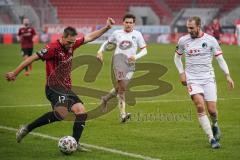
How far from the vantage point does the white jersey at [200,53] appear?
11977mm

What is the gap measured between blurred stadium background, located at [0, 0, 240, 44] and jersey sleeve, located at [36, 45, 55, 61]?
4188 cm

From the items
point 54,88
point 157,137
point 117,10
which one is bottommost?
point 117,10

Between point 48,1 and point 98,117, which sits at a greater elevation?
point 98,117

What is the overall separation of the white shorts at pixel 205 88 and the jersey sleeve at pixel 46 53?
2574 mm

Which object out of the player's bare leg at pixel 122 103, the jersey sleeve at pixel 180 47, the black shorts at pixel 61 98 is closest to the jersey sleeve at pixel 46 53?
the black shorts at pixel 61 98

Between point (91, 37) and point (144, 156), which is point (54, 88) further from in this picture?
point (144, 156)

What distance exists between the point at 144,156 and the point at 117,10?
49.8 metres

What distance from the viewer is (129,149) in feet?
38.4

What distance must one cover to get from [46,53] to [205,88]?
2.93 metres

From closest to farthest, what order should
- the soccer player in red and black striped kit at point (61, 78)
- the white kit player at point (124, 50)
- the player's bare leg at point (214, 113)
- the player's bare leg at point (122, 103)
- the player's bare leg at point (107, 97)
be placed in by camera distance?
the soccer player in red and black striped kit at point (61, 78) < the player's bare leg at point (214, 113) < the player's bare leg at point (122, 103) < the white kit player at point (124, 50) < the player's bare leg at point (107, 97)

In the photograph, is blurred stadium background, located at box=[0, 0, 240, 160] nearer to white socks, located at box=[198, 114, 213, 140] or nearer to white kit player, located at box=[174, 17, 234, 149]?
white socks, located at box=[198, 114, 213, 140]

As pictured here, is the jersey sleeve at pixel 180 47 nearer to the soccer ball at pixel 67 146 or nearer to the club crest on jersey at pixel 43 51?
the club crest on jersey at pixel 43 51

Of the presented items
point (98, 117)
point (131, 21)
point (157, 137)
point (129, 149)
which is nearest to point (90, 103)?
point (98, 117)

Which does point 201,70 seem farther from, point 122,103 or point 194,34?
point 122,103
